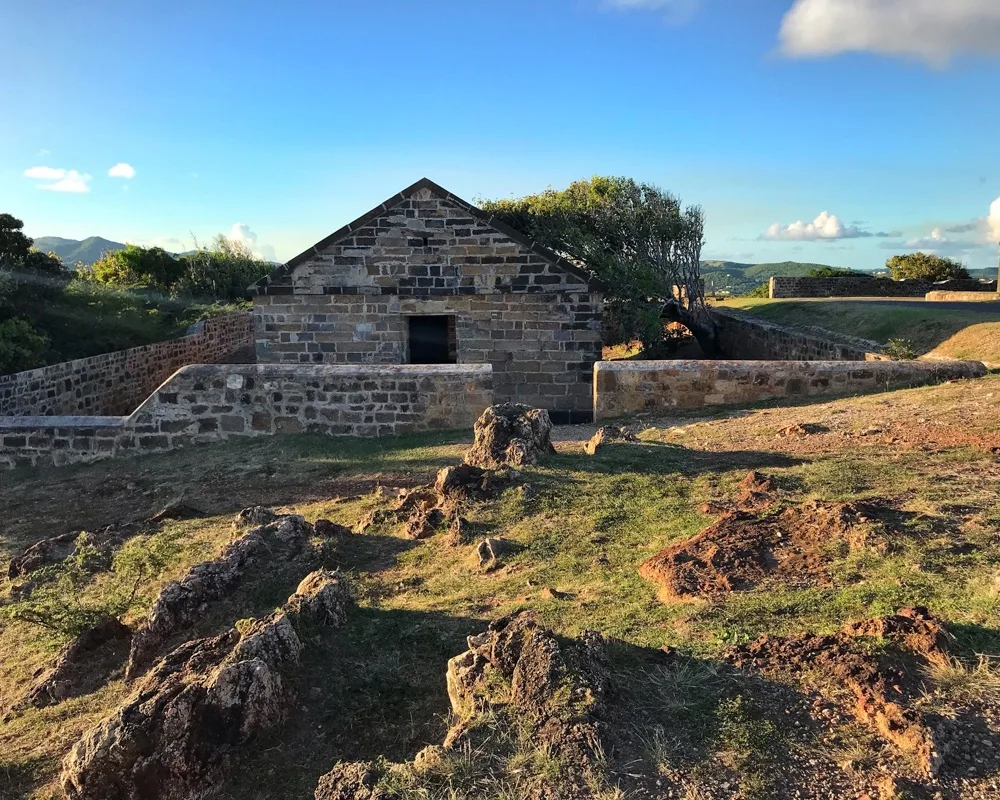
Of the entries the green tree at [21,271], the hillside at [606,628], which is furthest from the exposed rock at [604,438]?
the green tree at [21,271]

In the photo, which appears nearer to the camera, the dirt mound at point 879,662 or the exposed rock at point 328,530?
the dirt mound at point 879,662

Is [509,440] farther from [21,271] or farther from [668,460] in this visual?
[21,271]

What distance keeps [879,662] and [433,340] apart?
11920 mm

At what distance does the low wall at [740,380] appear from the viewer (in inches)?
382

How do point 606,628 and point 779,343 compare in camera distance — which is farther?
point 779,343

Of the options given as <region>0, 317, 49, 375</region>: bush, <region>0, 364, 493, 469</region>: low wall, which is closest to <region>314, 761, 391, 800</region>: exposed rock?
<region>0, 364, 493, 469</region>: low wall

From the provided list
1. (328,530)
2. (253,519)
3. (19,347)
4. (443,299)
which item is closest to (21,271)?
(19,347)

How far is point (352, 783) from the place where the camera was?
2.62 metres

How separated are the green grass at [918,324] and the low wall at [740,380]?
2.89 m

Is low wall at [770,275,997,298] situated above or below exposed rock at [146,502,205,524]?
above

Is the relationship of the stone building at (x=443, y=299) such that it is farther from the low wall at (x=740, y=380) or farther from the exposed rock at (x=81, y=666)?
the exposed rock at (x=81, y=666)

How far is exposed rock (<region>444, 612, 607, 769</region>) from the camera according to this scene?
2.73 meters

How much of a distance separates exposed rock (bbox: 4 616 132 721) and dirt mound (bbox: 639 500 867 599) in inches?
138

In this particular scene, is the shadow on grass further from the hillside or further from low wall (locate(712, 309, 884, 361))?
low wall (locate(712, 309, 884, 361))
